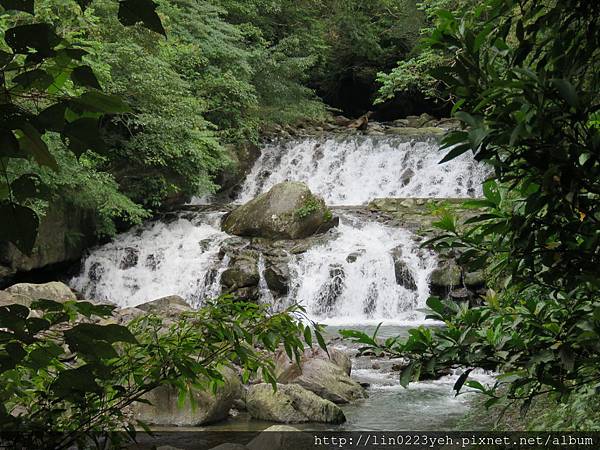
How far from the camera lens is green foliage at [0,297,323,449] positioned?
1133 millimetres

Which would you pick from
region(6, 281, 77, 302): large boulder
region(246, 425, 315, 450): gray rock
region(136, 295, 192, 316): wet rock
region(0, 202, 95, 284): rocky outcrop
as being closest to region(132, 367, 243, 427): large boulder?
region(246, 425, 315, 450): gray rock

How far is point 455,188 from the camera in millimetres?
17203

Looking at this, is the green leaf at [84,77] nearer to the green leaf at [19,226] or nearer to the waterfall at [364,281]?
the green leaf at [19,226]

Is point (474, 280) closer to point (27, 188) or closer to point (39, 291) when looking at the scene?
point (39, 291)

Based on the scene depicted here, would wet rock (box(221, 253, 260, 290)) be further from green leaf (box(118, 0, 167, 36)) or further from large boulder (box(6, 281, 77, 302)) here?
green leaf (box(118, 0, 167, 36))

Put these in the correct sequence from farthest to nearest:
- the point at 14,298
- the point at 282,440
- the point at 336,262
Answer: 1. the point at 336,262
2. the point at 14,298
3. the point at 282,440

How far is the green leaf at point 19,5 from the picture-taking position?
3.09 ft

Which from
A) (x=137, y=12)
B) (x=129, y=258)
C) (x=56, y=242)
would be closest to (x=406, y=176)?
(x=129, y=258)

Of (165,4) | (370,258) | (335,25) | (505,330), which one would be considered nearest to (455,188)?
(370,258)

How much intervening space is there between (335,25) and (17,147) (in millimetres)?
25180

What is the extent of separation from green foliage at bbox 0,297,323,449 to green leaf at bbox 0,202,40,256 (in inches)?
8.0

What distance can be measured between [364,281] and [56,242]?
674 cm

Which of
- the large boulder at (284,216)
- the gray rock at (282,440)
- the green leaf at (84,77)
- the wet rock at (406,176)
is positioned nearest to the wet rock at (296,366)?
the gray rock at (282,440)

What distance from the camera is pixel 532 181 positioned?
1.23 m
